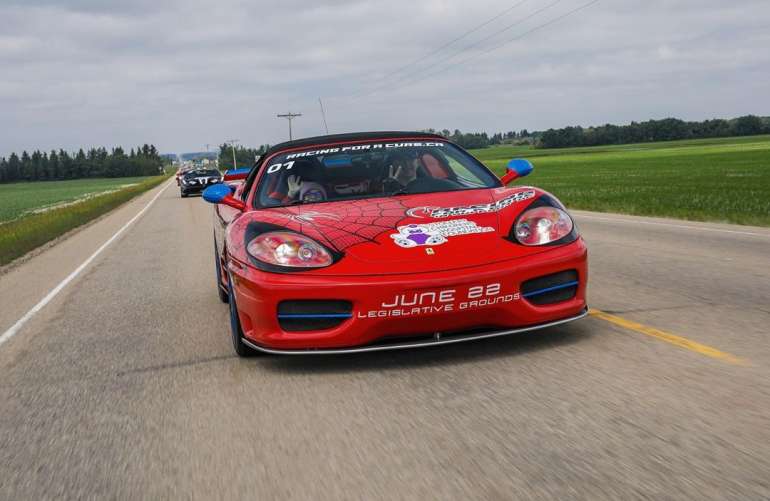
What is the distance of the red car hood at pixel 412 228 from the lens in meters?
4.14

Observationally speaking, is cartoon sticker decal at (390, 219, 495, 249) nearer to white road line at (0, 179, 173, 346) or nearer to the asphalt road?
the asphalt road

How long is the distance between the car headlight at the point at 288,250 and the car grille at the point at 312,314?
0.21 meters

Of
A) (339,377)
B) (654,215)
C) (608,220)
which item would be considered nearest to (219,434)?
(339,377)

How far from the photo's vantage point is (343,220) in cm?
462

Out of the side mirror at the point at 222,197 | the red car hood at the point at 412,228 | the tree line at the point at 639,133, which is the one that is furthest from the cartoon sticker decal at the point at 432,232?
the tree line at the point at 639,133

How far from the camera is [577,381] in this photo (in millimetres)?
3857

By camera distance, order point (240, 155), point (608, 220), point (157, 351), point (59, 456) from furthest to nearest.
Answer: point (240, 155) → point (608, 220) → point (157, 351) → point (59, 456)

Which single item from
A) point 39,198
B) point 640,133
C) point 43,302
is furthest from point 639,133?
point 43,302

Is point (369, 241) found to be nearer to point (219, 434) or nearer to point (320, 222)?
point (320, 222)

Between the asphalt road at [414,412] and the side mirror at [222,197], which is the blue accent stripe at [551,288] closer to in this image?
the asphalt road at [414,412]

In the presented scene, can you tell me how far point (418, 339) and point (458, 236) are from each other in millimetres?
595

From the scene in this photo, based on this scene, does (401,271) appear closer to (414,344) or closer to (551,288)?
(414,344)

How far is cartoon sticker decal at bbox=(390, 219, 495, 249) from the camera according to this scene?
13.9 ft

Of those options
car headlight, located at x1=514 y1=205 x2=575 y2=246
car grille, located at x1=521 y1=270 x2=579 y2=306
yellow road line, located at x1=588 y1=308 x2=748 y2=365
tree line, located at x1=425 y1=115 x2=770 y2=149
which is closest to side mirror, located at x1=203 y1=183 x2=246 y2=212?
car headlight, located at x1=514 y1=205 x2=575 y2=246
